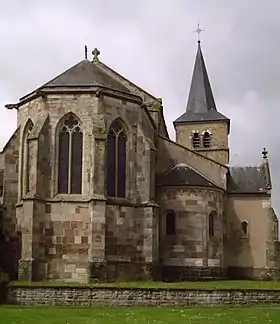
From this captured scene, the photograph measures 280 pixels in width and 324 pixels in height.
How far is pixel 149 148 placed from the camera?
3812cm

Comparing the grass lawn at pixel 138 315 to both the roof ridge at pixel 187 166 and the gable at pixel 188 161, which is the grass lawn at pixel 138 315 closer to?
the roof ridge at pixel 187 166

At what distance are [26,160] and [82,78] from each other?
5.86 meters

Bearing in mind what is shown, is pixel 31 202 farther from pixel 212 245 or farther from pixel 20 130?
pixel 212 245

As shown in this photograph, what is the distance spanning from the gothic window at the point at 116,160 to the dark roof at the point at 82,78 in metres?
2.64

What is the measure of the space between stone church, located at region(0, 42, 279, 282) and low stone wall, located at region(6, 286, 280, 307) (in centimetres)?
319

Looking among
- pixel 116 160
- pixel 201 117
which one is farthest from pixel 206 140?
pixel 116 160

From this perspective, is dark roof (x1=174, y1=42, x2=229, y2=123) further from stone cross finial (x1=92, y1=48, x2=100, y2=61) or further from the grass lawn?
the grass lawn

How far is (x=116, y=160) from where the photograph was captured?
1483 inches

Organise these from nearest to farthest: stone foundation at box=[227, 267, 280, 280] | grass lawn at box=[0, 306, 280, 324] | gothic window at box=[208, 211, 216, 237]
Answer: grass lawn at box=[0, 306, 280, 324] → gothic window at box=[208, 211, 216, 237] → stone foundation at box=[227, 267, 280, 280]

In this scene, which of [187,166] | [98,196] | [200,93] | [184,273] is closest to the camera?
[98,196]

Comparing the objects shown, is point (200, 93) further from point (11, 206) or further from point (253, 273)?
point (11, 206)

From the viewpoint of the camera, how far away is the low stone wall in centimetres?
3123

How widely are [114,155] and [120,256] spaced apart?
5.78 meters

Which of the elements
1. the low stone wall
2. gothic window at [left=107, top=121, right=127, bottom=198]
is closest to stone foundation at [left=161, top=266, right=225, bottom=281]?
gothic window at [left=107, top=121, right=127, bottom=198]
